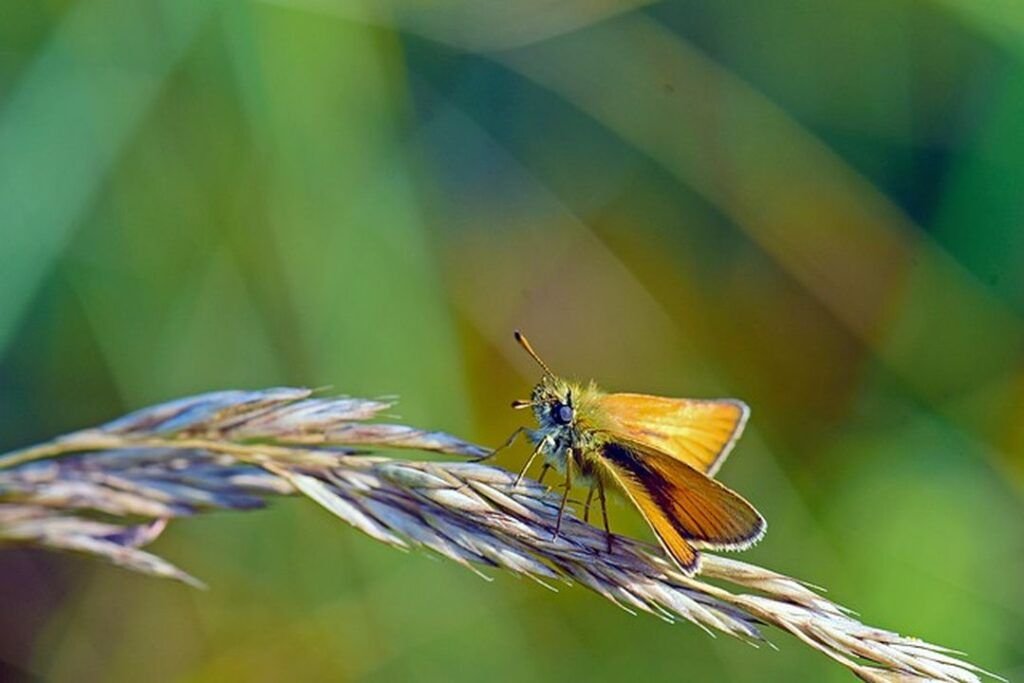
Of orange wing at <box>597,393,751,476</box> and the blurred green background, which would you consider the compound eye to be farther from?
the blurred green background

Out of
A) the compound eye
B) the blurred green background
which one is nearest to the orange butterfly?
the compound eye

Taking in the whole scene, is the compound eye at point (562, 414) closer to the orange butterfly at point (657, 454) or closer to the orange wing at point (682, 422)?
the orange butterfly at point (657, 454)

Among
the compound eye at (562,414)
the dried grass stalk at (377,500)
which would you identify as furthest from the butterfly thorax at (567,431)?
the dried grass stalk at (377,500)

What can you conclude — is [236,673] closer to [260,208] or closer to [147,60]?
[260,208]

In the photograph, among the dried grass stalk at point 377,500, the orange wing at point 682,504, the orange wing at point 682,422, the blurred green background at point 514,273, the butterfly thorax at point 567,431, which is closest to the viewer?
the dried grass stalk at point 377,500

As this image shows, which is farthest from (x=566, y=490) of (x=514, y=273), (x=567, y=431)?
(x=514, y=273)

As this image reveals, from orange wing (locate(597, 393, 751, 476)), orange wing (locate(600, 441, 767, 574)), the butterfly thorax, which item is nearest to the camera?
orange wing (locate(600, 441, 767, 574))
